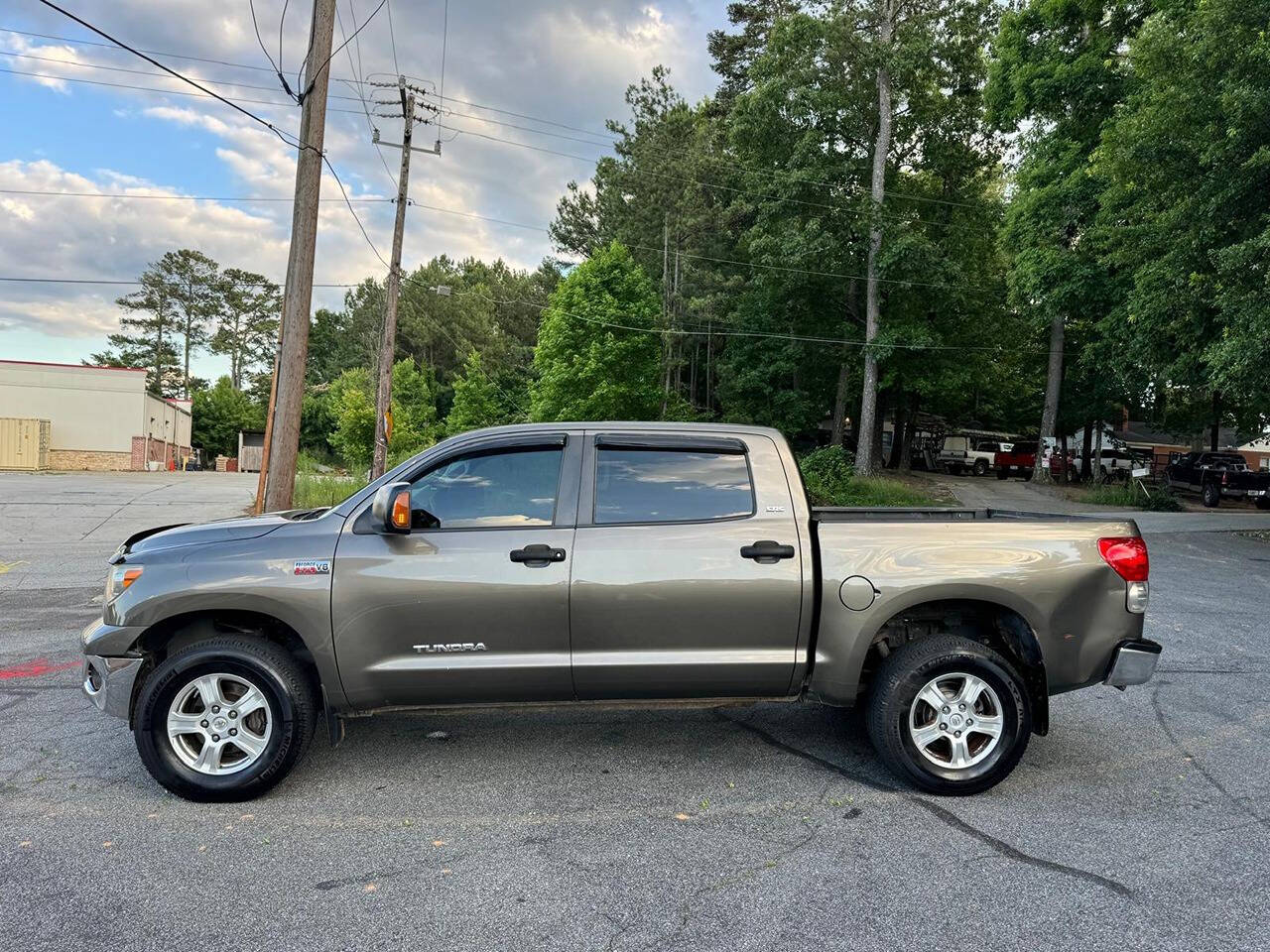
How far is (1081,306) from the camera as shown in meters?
25.2

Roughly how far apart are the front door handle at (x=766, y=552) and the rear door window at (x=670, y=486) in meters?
0.19

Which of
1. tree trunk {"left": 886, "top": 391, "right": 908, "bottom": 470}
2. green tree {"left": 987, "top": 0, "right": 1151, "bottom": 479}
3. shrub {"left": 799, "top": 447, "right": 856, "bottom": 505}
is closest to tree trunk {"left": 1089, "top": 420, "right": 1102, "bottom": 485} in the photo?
green tree {"left": 987, "top": 0, "right": 1151, "bottom": 479}

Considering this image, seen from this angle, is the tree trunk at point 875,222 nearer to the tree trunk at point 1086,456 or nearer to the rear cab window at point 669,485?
the tree trunk at point 1086,456

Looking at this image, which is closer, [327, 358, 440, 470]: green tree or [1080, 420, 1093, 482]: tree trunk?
[327, 358, 440, 470]: green tree

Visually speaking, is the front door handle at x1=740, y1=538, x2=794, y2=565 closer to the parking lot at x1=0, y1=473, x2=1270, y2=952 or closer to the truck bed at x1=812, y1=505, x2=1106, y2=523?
the truck bed at x1=812, y1=505, x2=1106, y2=523

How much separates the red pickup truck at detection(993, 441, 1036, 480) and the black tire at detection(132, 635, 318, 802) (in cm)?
4017

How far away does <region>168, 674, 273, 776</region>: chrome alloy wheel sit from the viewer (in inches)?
150

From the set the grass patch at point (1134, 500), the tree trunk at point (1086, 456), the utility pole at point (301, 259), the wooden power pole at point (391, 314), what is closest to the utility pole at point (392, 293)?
the wooden power pole at point (391, 314)

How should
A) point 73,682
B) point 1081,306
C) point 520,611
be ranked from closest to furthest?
point 520,611
point 73,682
point 1081,306

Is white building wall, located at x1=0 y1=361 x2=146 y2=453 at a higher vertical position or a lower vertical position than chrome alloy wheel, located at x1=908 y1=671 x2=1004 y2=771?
higher

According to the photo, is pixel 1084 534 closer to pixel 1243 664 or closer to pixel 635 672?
pixel 635 672

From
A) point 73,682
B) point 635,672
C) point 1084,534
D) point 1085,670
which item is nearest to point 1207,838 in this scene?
point 1085,670

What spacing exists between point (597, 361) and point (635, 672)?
2944cm

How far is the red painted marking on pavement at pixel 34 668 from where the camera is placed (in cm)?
585
